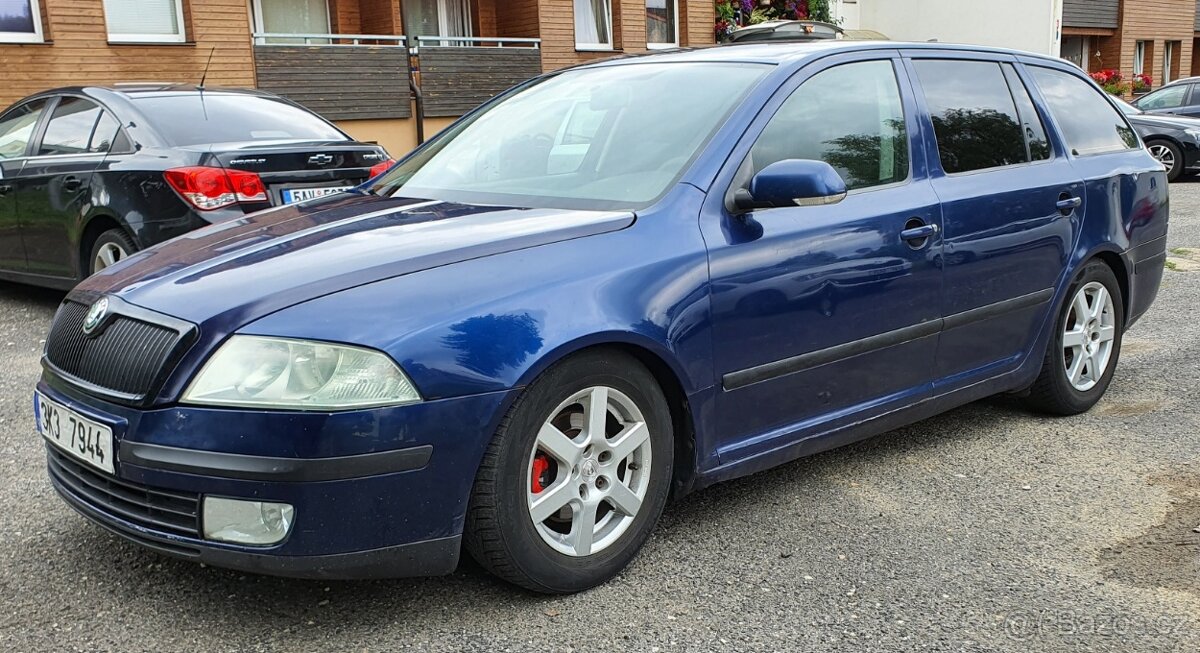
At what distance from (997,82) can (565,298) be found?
8.68ft

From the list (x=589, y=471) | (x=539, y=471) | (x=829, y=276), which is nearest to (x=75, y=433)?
(x=539, y=471)

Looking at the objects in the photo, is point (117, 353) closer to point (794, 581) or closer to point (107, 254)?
point (794, 581)

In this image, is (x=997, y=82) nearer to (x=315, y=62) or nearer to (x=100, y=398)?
(x=100, y=398)

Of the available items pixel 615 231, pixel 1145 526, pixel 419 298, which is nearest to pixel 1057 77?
pixel 1145 526

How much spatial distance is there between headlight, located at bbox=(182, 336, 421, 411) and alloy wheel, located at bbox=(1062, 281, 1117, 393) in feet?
10.9

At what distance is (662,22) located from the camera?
20188 mm

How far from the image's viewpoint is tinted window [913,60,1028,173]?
4.30 meters

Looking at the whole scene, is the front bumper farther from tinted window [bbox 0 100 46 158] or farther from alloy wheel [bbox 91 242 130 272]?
tinted window [bbox 0 100 46 158]

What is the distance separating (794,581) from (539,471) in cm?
83

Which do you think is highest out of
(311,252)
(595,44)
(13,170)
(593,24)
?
(593,24)

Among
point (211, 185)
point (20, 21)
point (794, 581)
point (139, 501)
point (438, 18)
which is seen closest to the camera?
point (139, 501)

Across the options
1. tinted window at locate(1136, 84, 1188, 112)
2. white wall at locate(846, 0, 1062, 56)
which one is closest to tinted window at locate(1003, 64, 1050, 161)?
tinted window at locate(1136, 84, 1188, 112)

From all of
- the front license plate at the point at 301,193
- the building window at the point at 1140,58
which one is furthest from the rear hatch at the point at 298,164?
the building window at the point at 1140,58

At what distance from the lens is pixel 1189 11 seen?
34625 mm
